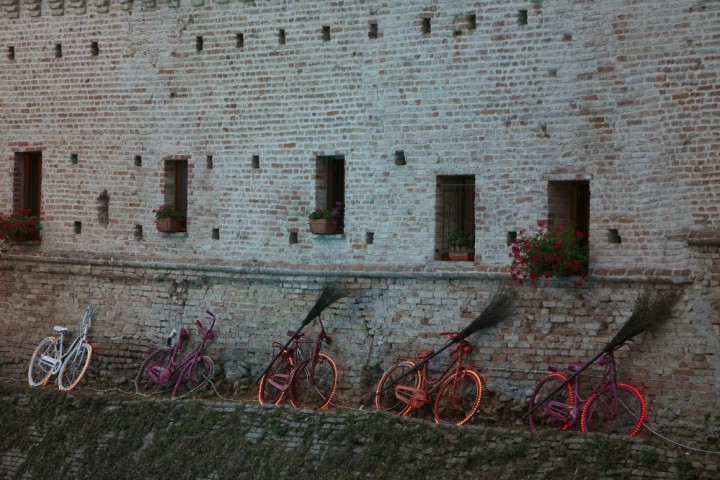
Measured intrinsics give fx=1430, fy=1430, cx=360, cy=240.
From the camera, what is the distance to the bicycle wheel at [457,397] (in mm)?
17891

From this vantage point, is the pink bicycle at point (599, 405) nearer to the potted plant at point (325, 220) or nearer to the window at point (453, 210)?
the window at point (453, 210)

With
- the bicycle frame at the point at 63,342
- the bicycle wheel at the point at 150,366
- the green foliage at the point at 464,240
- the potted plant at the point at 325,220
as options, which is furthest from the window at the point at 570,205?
the bicycle frame at the point at 63,342

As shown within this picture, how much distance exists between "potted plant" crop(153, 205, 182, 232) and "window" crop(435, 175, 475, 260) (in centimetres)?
451

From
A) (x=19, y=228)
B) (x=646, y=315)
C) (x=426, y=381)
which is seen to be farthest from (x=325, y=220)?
(x=19, y=228)

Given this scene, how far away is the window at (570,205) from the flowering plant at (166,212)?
6.23 m

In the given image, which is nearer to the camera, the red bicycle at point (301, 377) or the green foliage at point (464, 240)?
the green foliage at point (464, 240)

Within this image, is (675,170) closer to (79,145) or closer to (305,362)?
(305,362)

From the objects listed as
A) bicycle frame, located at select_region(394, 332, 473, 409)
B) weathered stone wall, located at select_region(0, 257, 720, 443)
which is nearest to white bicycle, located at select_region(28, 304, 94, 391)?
weathered stone wall, located at select_region(0, 257, 720, 443)

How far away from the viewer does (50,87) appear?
74.7 feet

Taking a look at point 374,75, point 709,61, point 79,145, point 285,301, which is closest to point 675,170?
point 709,61

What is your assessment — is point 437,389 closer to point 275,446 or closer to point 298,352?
point 275,446

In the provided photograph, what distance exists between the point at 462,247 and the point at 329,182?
2.52 metres

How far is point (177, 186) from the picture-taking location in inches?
856

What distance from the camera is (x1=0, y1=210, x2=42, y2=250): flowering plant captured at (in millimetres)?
22672
